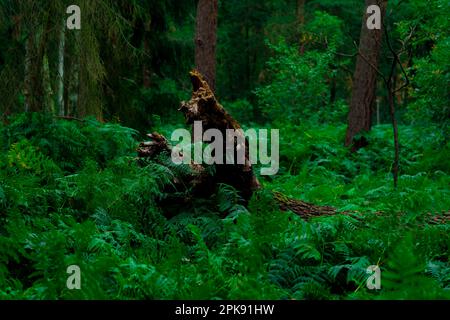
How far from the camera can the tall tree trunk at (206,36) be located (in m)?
11.9

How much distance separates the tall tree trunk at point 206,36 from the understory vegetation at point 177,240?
411cm

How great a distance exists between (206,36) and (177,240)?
23.8 feet

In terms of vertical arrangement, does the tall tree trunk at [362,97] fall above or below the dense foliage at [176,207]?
above

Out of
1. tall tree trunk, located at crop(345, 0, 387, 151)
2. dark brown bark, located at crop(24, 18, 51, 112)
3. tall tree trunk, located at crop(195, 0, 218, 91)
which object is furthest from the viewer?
tall tree trunk, located at crop(345, 0, 387, 151)

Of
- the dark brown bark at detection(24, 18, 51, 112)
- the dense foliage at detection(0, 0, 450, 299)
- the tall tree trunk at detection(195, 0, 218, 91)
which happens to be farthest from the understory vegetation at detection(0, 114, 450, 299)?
the tall tree trunk at detection(195, 0, 218, 91)

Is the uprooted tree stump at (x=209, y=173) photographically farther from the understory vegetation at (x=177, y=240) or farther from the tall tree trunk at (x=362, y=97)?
the tall tree trunk at (x=362, y=97)

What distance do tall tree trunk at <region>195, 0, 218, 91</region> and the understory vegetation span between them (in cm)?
411

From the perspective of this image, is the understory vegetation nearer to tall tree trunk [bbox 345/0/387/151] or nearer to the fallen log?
the fallen log

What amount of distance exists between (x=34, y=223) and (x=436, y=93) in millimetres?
8668

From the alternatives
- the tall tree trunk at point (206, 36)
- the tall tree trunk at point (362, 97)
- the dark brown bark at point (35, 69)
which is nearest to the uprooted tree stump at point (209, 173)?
the dark brown bark at point (35, 69)

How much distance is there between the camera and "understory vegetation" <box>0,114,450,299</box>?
4270mm

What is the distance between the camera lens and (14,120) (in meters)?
9.18
